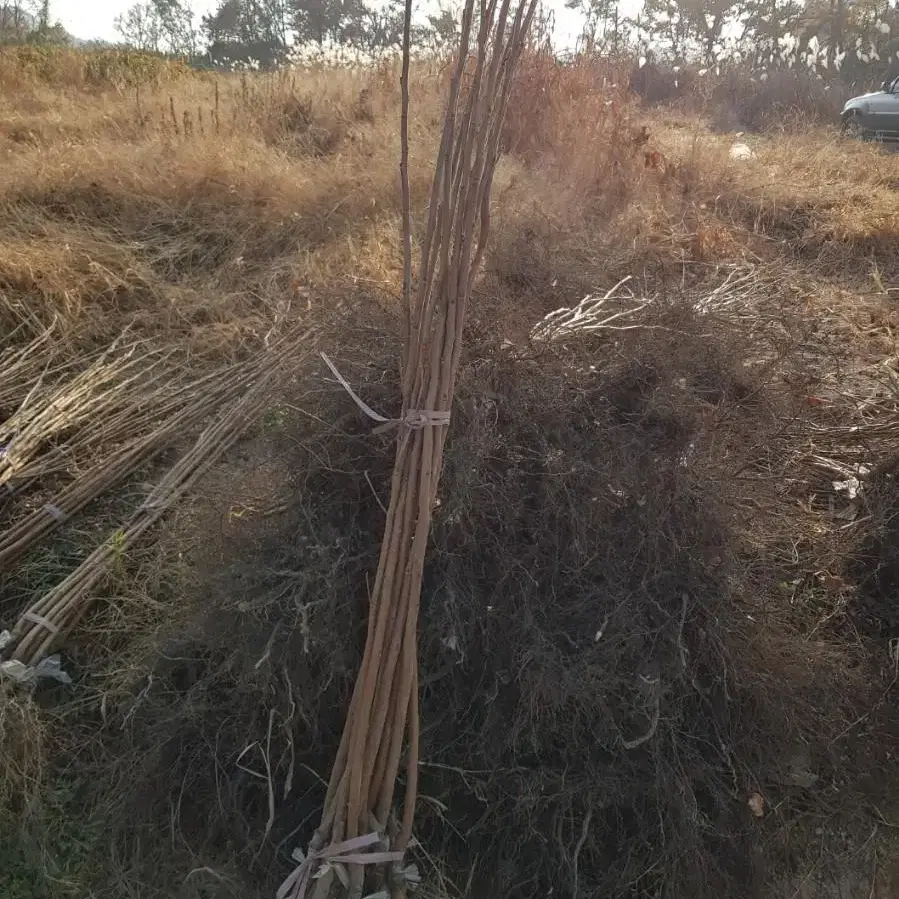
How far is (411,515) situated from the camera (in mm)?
1562

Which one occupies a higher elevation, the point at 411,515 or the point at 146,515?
the point at 411,515

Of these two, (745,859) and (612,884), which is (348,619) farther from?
(745,859)

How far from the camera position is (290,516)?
1.91 m

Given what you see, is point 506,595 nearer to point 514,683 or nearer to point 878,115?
point 514,683

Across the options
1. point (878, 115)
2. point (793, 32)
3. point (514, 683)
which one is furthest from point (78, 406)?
point (793, 32)

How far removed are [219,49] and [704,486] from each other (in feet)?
65.7

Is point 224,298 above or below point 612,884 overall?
above

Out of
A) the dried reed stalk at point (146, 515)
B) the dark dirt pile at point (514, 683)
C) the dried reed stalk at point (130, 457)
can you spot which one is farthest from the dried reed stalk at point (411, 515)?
the dried reed stalk at point (130, 457)

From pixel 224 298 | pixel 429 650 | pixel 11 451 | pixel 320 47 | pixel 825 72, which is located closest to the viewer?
pixel 429 650

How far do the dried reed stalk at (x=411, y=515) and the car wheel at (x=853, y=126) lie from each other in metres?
7.97

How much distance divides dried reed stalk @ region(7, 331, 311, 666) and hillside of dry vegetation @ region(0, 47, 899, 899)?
28mm

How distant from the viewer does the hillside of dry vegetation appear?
5.61 ft

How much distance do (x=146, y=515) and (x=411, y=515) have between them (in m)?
1.15

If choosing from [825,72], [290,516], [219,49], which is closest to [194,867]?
[290,516]
